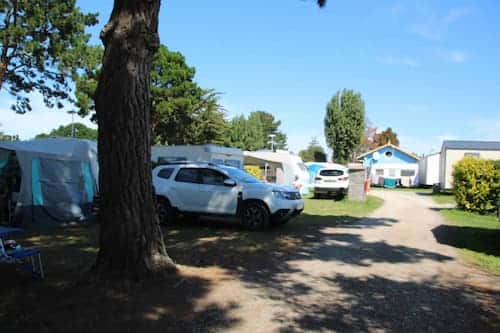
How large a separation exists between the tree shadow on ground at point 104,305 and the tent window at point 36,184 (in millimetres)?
5120

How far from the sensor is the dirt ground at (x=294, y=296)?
449 cm

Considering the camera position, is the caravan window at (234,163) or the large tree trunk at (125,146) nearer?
the large tree trunk at (125,146)

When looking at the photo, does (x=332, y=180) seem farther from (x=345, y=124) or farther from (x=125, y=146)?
(x=345, y=124)

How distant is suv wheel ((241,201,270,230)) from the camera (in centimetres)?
1107

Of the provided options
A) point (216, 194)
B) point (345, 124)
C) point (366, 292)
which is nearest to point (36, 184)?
point (216, 194)

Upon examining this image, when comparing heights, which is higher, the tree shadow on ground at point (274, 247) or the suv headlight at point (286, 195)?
the suv headlight at point (286, 195)

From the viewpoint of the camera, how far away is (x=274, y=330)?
4.34 metres

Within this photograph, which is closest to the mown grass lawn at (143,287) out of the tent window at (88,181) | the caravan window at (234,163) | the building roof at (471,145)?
the tent window at (88,181)

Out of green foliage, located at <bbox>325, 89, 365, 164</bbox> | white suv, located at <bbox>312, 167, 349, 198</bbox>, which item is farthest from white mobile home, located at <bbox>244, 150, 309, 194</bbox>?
green foliage, located at <bbox>325, 89, 365, 164</bbox>

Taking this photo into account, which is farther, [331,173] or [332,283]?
[331,173]

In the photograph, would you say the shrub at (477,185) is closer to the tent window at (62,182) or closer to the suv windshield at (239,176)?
the suv windshield at (239,176)

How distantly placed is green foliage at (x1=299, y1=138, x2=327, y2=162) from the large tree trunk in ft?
182

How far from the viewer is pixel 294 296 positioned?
5.45 meters

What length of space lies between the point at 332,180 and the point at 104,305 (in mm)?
18786
